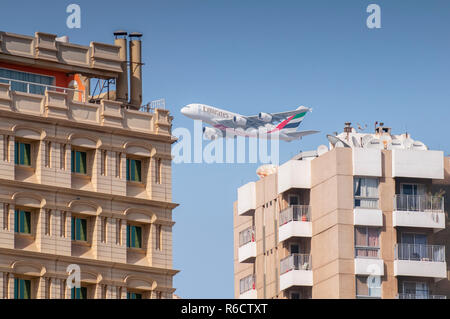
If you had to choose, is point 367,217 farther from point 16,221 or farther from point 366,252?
point 16,221

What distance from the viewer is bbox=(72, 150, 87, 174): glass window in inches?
3610

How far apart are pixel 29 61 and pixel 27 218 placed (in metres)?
12.1

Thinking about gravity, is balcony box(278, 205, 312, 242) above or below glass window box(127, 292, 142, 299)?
above

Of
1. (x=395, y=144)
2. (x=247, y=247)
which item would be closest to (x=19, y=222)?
(x=247, y=247)

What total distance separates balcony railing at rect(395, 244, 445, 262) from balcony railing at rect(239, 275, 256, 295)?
53.9ft

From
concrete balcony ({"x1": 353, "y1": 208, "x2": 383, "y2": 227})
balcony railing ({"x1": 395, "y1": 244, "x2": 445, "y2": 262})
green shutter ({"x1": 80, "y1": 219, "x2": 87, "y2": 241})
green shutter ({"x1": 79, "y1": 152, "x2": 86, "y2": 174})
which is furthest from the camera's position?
balcony railing ({"x1": 395, "y1": 244, "x2": 445, "y2": 262})

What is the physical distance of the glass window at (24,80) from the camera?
9531cm

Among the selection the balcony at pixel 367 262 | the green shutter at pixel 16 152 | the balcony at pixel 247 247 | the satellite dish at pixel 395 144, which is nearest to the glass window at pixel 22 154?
the green shutter at pixel 16 152

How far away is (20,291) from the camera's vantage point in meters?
86.2

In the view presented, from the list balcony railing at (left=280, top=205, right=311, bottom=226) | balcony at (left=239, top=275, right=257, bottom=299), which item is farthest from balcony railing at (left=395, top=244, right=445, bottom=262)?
balcony at (left=239, top=275, right=257, bottom=299)

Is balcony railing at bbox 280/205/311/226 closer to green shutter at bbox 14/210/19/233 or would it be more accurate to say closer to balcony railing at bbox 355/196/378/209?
balcony railing at bbox 355/196/378/209

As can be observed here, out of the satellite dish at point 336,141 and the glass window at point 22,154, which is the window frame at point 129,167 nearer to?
the glass window at point 22,154
